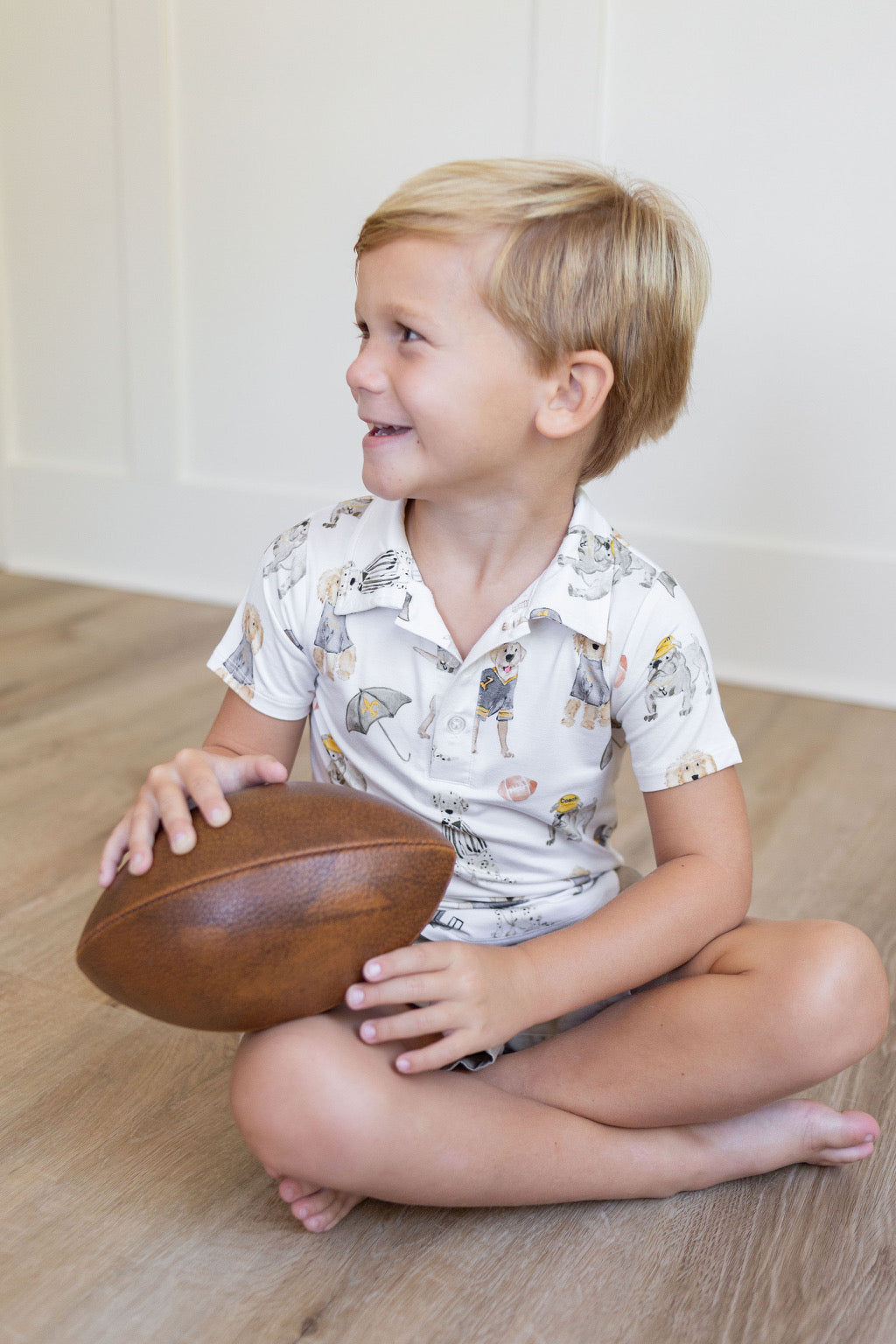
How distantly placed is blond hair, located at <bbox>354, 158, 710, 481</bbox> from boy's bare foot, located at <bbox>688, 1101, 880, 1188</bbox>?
50 cm

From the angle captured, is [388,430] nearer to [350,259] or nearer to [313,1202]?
[313,1202]

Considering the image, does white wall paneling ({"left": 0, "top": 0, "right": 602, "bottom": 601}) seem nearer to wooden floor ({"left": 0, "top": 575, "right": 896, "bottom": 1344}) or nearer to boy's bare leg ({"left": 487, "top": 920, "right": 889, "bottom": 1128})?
wooden floor ({"left": 0, "top": 575, "right": 896, "bottom": 1344})

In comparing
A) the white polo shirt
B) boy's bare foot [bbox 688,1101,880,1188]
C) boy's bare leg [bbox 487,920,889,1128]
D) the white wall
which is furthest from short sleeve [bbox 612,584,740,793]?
the white wall

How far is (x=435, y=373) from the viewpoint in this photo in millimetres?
813

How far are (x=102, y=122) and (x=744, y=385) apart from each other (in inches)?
52.4

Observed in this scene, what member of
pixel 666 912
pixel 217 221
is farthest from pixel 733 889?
pixel 217 221

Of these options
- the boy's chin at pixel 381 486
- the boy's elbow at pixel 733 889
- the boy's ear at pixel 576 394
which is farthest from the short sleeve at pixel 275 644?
the boy's elbow at pixel 733 889

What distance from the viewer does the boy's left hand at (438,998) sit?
0.71 metres

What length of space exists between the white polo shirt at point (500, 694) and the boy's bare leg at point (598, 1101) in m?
0.12

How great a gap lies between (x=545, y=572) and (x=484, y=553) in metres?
0.06

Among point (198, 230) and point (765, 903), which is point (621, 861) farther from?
point (198, 230)

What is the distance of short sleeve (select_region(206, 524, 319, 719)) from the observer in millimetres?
914

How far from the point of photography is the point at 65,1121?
2.87 ft

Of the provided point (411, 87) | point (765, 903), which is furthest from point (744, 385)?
point (765, 903)
